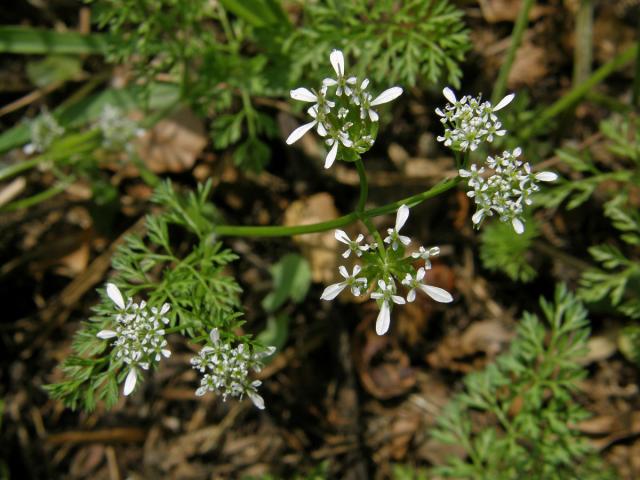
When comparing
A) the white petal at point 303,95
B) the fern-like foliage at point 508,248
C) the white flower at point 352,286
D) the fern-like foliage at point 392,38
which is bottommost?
the fern-like foliage at point 508,248

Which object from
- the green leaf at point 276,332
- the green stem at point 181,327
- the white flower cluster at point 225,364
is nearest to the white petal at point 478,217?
the white flower cluster at point 225,364

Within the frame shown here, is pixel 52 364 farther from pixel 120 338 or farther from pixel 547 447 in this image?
pixel 547 447

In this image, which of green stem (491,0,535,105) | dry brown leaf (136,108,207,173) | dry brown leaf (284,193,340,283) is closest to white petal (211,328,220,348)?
dry brown leaf (284,193,340,283)

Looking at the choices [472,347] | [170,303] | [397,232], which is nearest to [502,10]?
[472,347]

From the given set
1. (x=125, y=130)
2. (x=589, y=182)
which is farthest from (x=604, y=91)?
(x=125, y=130)

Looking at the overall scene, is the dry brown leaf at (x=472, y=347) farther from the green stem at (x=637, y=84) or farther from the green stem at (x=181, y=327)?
the green stem at (x=181, y=327)
